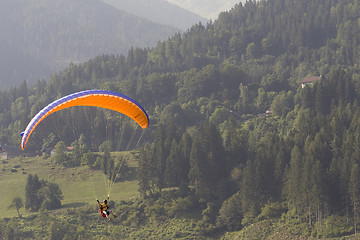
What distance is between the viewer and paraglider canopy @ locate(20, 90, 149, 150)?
5656 cm

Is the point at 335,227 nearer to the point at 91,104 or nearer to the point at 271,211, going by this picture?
the point at 271,211

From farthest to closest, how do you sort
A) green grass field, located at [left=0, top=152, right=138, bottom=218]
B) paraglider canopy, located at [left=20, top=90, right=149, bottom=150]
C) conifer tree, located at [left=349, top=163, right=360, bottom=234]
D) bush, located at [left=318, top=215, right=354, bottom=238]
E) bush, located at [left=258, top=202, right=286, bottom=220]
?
green grass field, located at [left=0, top=152, right=138, bottom=218] → bush, located at [left=258, top=202, right=286, bottom=220] → conifer tree, located at [left=349, top=163, right=360, bottom=234] → bush, located at [left=318, top=215, right=354, bottom=238] → paraglider canopy, located at [left=20, top=90, right=149, bottom=150]

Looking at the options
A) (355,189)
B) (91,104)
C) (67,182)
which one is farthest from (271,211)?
(91,104)

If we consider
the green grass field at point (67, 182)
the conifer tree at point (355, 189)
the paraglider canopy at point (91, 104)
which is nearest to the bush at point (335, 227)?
the conifer tree at point (355, 189)

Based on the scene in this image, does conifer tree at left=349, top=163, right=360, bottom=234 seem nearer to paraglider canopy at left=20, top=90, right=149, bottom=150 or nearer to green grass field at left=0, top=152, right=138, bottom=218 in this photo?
green grass field at left=0, top=152, right=138, bottom=218

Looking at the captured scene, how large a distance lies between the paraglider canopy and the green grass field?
50538 mm

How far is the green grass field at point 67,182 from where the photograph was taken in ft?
368

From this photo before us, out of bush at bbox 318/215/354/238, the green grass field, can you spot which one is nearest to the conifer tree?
bush at bbox 318/215/354/238

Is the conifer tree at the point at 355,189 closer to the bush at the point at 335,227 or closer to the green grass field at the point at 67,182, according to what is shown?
the bush at the point at 335,227

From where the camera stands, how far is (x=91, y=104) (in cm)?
5881

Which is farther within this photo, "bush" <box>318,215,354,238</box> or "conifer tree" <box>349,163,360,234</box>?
"conifer tree" <box>349,163,360,234</box>

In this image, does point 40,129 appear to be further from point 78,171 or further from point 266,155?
point 266,155

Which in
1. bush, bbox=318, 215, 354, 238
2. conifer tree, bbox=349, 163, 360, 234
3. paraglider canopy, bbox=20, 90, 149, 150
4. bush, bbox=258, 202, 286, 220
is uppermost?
paraglider canopy, bbox=20, 90, 149, 150

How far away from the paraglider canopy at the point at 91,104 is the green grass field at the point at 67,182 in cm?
5054
